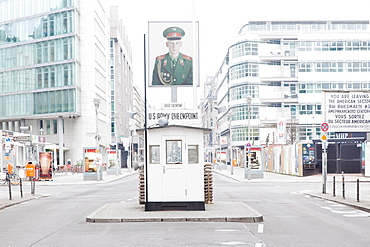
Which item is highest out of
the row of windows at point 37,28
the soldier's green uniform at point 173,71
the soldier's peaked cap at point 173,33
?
the row of windows at point 37,28

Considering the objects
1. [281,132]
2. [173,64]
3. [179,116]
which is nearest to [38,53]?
[281,132]

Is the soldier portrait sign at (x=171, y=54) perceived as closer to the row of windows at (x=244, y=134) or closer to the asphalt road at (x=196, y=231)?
the asphalt road at (x=196, y=231)

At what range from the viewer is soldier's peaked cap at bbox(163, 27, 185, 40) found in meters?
19.8

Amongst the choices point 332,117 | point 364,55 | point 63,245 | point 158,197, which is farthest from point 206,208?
point 364,55

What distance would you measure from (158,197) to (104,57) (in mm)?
84380

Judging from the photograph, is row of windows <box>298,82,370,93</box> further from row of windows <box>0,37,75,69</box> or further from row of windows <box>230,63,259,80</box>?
row of windows <box>0,37,75,69</box>

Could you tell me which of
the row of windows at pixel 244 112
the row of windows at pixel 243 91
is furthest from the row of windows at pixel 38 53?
the row of windows at pixel 243 91

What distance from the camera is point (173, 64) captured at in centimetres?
2003

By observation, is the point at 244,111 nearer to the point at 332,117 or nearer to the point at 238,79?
the point at 238,79

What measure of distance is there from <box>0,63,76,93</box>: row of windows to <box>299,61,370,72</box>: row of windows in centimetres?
3386

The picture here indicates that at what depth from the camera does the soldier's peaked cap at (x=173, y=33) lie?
19750 mm

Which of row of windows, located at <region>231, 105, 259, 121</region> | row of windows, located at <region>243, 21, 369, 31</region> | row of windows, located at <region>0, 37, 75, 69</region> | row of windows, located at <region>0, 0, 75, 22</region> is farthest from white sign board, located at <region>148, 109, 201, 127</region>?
row of windows, located at <region>243, 21, 369, 31</region>

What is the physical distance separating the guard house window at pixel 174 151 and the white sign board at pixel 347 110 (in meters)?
14.4

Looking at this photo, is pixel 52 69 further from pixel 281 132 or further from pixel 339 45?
pixel 339 45
